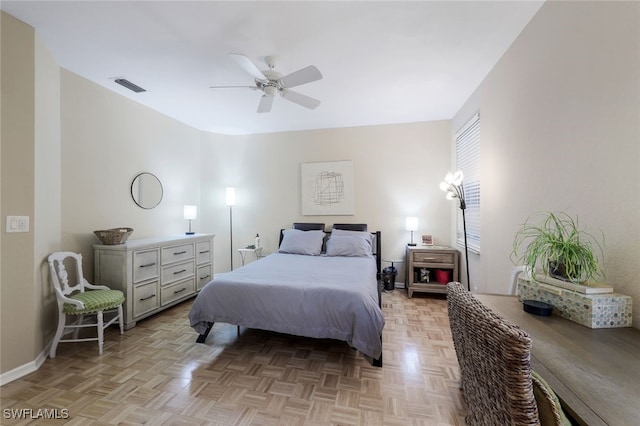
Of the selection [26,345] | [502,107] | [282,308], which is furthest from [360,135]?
[26,345]

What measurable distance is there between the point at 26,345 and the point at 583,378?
336 cm

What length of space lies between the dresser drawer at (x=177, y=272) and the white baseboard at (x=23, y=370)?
1.12m

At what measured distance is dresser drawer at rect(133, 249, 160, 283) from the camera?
8.91 ft

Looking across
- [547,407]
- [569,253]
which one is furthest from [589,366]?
[569,253]

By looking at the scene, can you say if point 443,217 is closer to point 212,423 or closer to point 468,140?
point 468,140

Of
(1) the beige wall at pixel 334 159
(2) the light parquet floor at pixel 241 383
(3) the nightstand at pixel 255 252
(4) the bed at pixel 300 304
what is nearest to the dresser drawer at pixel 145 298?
(2) the light parquet floor at pixel 241 383

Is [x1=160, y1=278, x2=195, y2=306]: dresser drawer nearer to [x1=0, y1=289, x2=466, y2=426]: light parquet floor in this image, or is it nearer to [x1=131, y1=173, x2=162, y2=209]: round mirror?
[x1=0, y1=289, x2=466, y2=426]: light parquet floor

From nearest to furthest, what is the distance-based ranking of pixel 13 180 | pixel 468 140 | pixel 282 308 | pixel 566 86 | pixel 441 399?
pixel 566 86 → pixel 441 399 → pixel 13 180 → pixel 282 308 → pixel 468 140

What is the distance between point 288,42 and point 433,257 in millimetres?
3171

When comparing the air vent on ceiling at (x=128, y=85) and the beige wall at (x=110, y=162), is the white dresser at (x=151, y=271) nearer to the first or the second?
the beige wall at (x=110, y=162)

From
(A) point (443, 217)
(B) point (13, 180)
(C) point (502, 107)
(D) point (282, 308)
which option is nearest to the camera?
(B) point (13, 180)

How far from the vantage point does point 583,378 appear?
75cm

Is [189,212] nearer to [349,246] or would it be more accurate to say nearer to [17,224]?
[17,224]

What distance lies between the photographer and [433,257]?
3541 mm
